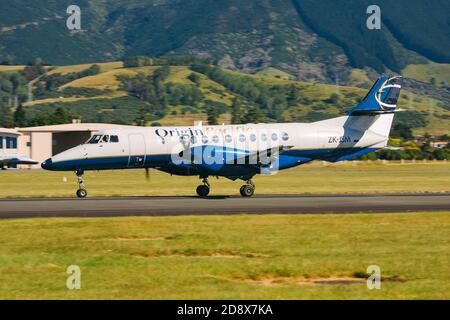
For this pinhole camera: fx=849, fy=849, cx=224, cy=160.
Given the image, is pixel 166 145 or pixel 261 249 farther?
pixel 166 145

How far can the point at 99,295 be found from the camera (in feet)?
53.7

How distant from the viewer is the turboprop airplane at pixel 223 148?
4022 centimetres

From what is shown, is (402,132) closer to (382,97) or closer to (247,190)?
(382,97)

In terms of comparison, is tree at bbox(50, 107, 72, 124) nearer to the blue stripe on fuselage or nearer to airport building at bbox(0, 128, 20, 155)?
airport building at bbox(0, 128, 20, 155)

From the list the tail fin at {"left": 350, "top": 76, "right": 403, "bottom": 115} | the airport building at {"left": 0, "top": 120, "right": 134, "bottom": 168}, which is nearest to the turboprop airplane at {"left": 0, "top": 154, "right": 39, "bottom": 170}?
the airport building at {"left": 0, "top": 120, "right": 134, "bottom": 168}

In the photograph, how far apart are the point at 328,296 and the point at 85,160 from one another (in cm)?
2539

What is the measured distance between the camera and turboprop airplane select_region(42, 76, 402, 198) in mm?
40219

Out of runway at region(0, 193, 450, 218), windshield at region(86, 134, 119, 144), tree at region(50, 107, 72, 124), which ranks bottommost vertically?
runway at region(0, 193, 450, 218)

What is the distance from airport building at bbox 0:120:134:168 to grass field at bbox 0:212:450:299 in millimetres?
69822

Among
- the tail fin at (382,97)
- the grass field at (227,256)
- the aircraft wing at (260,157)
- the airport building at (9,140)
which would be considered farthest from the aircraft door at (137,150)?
the airport building at (9,140)

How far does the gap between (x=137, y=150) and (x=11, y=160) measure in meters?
54.3

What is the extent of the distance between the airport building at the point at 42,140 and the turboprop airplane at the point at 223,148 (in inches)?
2197
